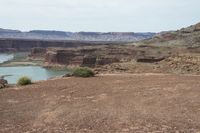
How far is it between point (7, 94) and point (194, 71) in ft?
52.6

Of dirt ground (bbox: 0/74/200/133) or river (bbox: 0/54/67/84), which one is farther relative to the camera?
river (bbox: 0/54/67/84)

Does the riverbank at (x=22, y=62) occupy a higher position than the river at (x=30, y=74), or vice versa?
the river at (x=30, y=74)

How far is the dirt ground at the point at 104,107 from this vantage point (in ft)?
50.7

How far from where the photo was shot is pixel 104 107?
1878 cm

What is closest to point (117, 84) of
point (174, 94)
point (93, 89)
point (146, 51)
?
point (93, 89)

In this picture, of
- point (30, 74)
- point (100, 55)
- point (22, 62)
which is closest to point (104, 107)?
point (30, 74)

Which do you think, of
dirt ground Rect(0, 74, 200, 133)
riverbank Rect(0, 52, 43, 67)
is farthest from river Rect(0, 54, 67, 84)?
dirt ground Rect(0, 74, 200, 133)

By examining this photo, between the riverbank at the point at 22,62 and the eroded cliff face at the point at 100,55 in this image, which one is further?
the riverbank at the point at 22,62

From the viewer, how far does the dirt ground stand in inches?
608

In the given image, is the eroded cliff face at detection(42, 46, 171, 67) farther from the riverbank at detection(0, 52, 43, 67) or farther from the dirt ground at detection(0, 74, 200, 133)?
the dirt ground at detection(0, 74, 200, 133)

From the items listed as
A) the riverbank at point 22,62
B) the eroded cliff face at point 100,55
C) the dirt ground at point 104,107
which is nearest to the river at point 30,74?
the eroded cliff face at point 100,55

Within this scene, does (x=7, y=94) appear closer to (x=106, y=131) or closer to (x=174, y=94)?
(x=174, y=94)

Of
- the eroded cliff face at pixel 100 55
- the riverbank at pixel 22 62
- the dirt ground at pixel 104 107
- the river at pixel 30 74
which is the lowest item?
the riverbank at pixel 22 62

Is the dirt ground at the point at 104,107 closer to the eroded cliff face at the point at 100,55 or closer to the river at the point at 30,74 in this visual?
the river at the point at 30,74
